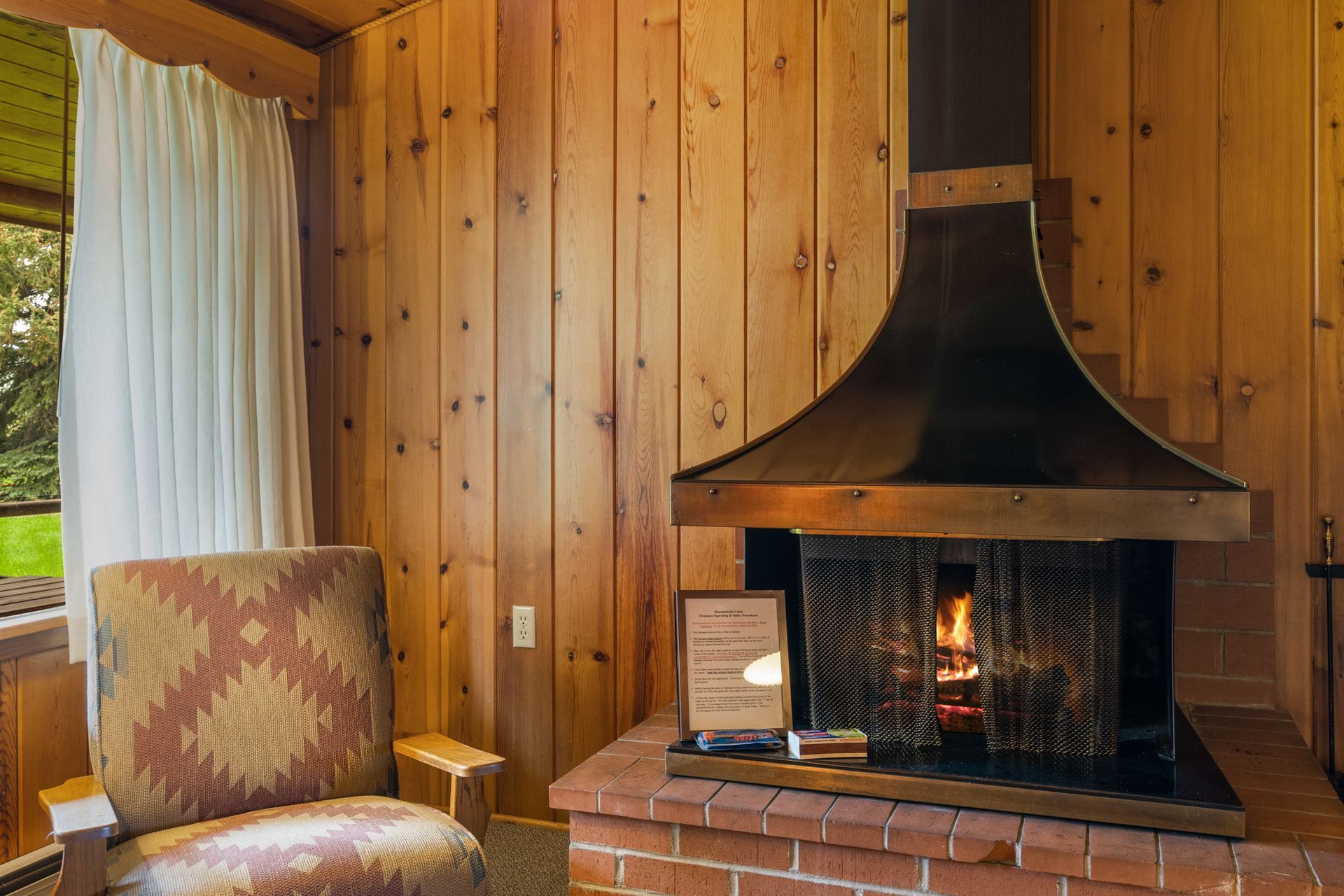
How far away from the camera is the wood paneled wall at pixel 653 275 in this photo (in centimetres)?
208

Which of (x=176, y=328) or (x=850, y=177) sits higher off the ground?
(x=850, y=177)

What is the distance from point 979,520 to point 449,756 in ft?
3.56

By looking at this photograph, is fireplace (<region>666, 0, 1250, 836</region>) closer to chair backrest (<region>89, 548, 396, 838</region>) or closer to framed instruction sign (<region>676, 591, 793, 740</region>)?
framed instruction sign (<region>676, 591, 793, 740</region>)

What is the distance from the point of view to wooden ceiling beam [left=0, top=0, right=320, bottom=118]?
2207 millimetres

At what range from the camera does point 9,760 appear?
2.12 m

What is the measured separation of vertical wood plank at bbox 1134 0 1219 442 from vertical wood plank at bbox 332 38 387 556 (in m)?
2.00

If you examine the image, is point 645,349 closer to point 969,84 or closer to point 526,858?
point 969,84

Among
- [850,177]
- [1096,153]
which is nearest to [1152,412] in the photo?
[1096,153]

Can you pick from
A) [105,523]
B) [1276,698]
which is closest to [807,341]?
[1276,698]

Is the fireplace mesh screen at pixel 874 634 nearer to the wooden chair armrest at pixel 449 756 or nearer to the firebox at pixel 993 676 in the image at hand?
the firebox at pixel 993 676

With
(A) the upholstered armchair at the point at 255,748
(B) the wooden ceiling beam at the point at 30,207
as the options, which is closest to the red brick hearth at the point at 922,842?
(A) the upholstered armchair at the point at 255,748

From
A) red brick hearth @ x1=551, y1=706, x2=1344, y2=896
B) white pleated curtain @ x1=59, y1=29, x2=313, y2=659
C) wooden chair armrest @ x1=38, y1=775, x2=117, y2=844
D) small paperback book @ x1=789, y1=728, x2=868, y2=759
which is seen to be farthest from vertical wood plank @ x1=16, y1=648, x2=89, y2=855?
small paperback book @ x1=789, y1=728, x2=868, y2=759

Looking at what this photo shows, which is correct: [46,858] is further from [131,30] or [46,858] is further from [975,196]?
[975,196]

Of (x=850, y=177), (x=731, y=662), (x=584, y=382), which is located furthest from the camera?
(x=584, y=382)
